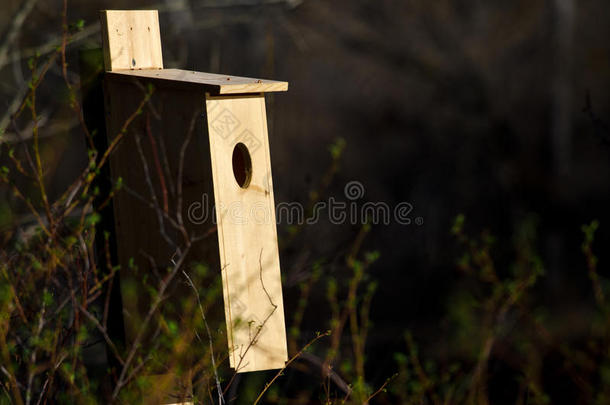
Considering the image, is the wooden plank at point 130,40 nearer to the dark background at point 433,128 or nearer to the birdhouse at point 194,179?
the birdhouse at point 194,179

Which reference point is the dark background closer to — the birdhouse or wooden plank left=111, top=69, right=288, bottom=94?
the birdhouse

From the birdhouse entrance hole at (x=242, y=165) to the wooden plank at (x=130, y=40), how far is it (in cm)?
40

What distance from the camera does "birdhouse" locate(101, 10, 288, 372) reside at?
2.74 meters

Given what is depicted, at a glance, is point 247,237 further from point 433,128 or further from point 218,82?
point 433,128

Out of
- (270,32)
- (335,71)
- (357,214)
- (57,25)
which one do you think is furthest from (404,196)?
(57,25)

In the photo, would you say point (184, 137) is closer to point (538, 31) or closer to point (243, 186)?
point (243, 186)

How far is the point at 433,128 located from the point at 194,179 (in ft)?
13.8

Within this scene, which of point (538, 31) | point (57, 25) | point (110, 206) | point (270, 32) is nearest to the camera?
point (110, 206)

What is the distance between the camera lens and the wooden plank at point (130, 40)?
2.99 m

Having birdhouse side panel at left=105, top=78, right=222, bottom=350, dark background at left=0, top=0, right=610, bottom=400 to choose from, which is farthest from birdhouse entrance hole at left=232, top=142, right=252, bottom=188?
dark background at left=0, top=0, right=610, bottom=400

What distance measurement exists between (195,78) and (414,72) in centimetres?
421

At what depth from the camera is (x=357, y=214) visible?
20.4ft

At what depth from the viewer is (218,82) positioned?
2689 mm

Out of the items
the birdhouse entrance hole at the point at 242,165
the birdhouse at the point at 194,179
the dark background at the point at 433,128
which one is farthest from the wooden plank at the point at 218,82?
the dark background at the point at 433,128
